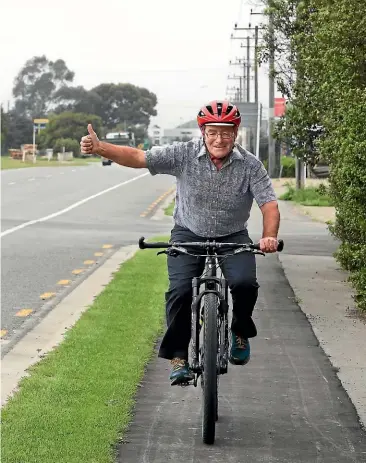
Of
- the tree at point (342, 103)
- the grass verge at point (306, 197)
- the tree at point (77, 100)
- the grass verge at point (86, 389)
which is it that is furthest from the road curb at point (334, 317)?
the tree at point (77, 100)

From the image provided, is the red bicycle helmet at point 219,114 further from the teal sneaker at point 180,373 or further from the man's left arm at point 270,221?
the teal sneaker at point 180,373

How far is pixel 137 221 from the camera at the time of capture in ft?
85.3

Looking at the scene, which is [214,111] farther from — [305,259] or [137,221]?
[137,221]

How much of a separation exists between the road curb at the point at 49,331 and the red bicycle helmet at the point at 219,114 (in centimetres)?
220

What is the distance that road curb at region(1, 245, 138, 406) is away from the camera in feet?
26.6

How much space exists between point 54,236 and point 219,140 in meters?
14.5

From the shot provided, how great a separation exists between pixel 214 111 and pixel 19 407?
2.16 meters

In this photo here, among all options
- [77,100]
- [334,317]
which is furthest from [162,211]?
[77,100]

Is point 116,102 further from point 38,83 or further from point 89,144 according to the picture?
point 89,144

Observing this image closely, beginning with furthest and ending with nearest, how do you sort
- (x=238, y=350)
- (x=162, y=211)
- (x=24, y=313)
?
(x=162, y=211) < (x=24, y=313) < (x=238, y=350)

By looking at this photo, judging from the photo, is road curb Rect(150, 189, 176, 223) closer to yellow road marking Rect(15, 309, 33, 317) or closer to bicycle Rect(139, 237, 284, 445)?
yellow road marking Rect(15, 309, 33, 317)

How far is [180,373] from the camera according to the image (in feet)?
22.2

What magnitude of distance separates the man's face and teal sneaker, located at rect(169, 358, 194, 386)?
1283 millimetres

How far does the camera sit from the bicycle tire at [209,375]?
243 inches
